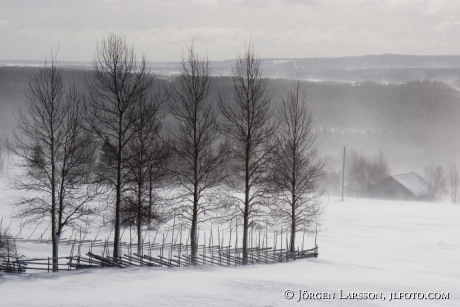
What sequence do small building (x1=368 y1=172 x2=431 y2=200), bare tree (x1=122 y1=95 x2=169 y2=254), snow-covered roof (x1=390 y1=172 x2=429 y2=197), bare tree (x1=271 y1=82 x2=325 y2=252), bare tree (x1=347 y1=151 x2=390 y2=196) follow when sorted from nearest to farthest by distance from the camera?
bare tree (x1=122 y1=95 x2=169 y2=254) < bare tree (x1=271 y1=82 x2=325 y2=252) < small building (x1=368 y1=172 x2=431 y2=200) < snow-covered roof (x1=390 y1=172 x2=429 y2=197) < bare tree (x1=347 y1=151 x2=390 y2=196)

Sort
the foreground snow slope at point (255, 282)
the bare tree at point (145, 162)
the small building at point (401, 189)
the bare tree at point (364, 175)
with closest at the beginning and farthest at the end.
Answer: the foreground snow slope at point (255, 282) → the bare tree at point (145, 162) → the small building at point (401, 189) → the bare tree at point (364, 175)

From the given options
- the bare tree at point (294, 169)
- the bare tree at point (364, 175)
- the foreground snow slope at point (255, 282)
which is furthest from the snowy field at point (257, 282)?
the bare tree at point (364, 175)

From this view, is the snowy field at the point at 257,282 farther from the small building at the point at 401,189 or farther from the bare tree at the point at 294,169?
the small building at the point at 401,189

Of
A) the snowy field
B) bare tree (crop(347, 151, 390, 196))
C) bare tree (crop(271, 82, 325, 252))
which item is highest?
bare tree (crop(271, 82, 325, 252))

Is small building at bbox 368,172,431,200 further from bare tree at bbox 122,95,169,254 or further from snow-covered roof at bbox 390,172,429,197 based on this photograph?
bare tree at bbox 122,95,169,254

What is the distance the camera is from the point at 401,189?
104 meters

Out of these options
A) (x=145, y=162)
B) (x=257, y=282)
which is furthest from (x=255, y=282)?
(x=145, y=162)

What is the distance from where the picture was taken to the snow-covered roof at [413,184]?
103 metres

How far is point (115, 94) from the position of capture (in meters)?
28.4

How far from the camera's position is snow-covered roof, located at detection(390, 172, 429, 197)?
4051 inches

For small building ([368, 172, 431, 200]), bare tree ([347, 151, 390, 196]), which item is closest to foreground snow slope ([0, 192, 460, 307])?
small building ([368, 172, 431, 200])

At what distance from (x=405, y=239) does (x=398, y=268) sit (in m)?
15.5

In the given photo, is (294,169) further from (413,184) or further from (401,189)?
(413,184)

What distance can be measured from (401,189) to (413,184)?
3654 mm
